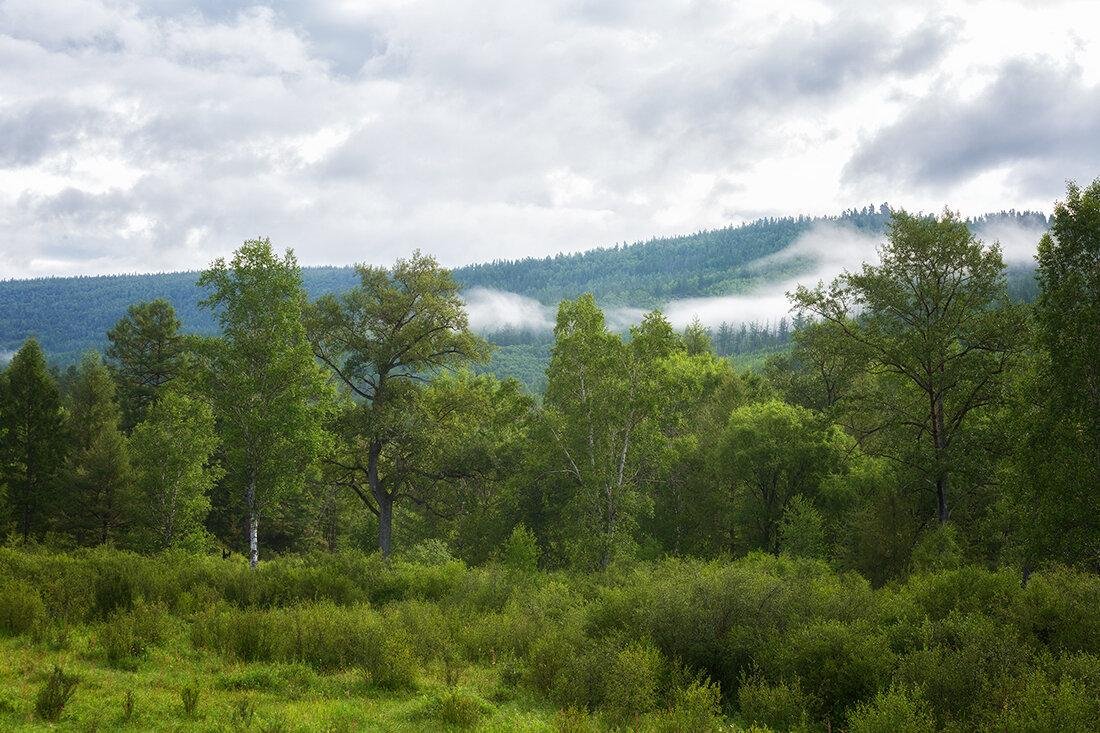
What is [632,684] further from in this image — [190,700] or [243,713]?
[190,700]

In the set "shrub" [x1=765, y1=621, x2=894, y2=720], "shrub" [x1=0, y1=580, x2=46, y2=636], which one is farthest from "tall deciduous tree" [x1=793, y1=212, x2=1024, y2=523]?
"shrub" [x1=0, y1=580, x2=46, y2=636]

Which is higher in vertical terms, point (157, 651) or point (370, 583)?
Result: point (157, 651)

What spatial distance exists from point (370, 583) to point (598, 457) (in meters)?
12.0

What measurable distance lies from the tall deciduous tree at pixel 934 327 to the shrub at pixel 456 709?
1790cm

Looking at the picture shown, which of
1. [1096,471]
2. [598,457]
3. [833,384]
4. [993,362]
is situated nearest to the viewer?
[1096,471]

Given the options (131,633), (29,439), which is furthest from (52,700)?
(29,439)

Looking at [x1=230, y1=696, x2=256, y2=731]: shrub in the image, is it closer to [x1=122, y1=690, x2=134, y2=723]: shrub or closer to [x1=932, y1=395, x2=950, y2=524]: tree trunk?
[x1=122, y1=690, x2=134, y2=723]: shrub

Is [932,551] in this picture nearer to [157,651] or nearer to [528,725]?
[528,725]

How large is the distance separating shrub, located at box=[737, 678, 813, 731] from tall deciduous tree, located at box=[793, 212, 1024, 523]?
14519mm

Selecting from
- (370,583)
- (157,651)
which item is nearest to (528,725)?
(157,651)

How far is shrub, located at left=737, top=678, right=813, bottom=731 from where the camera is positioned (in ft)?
33.9

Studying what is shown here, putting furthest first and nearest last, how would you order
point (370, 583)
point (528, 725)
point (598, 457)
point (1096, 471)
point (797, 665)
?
point (598, 457) → point (370, 583) → point (1096, 471) → point (797, 665) → point (528, 725)

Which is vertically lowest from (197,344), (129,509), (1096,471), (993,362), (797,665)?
(129,509)

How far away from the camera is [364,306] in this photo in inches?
1188
